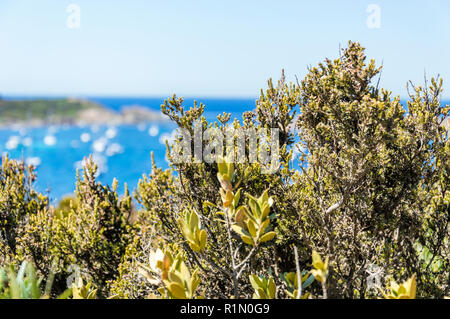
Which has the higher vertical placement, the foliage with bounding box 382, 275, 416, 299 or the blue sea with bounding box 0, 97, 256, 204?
the foliage with bounding box 382, 275, 416, 299

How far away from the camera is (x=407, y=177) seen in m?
2.93

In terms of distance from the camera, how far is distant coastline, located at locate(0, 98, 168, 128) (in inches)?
5935

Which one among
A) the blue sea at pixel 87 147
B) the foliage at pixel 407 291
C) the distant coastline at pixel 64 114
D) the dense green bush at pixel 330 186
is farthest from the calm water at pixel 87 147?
the foliage at pixel 407 291

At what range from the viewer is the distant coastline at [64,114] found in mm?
150750

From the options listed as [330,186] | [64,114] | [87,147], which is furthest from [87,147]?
[330,186]

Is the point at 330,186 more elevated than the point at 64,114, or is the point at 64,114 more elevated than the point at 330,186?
the point at 330,186

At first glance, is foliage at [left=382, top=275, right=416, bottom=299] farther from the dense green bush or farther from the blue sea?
the blue sea

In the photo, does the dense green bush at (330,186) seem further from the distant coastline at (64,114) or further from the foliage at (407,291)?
the distant coastline at (64,114)

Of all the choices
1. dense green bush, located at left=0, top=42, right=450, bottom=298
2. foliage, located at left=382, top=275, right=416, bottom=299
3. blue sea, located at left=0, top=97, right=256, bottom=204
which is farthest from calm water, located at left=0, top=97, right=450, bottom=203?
foliage, located at left=382, top=275, right=416, bottom=299

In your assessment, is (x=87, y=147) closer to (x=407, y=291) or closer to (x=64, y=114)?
(x=64, y=114)

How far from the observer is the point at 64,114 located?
529 ft

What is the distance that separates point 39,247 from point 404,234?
13.9 ft
